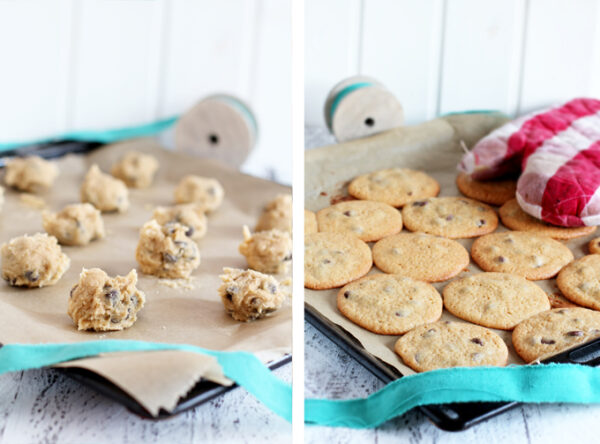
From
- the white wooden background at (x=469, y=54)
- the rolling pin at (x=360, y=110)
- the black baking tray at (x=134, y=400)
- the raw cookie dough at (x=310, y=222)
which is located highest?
the white wooden background at (x=469, y=54)

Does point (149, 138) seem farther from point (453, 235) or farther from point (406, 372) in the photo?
point (406, 372)

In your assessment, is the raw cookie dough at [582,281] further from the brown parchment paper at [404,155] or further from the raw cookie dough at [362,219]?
the raw cookie dough at [362,219]

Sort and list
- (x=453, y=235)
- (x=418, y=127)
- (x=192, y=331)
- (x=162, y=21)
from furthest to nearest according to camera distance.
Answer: (x=162, y=21) < (x=418, y=127) < (x=453, y=235) < (x=192, y=331)

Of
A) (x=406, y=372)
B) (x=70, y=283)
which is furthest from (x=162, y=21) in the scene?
(x=406, y=372)

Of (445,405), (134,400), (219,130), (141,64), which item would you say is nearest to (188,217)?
(219,130)

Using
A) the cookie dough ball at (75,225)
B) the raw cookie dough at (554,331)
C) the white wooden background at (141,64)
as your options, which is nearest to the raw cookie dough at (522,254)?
the raw cookie dough at (554,331)

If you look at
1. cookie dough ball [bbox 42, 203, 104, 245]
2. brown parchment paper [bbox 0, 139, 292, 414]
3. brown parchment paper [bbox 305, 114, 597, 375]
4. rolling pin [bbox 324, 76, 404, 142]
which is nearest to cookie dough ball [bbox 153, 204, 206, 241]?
brown parchment paper [bbox 0, 139, 292, 414]
